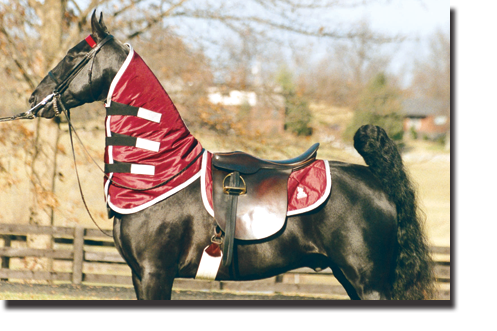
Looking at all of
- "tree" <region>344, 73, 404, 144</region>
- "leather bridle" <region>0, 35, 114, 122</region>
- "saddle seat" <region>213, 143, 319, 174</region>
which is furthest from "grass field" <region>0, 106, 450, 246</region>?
"saddle seat" <region>213, 143, 319, 174</region>

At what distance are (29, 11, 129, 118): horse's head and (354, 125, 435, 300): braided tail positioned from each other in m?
1.82

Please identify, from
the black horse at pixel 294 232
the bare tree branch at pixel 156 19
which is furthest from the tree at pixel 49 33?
the black horse at pixel 294 232

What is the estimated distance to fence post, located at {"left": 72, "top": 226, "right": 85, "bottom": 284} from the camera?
7.01 m

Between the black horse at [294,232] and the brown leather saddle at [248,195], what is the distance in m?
0.09

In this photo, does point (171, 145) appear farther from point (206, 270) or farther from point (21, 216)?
point (21, 216)

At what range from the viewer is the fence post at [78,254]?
7012mm

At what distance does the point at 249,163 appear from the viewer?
123 inches

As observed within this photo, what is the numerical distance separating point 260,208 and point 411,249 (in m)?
1.04

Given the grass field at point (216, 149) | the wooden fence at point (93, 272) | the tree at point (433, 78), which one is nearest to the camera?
the wooden fence at point (93, 272)

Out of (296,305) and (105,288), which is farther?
(105,288)

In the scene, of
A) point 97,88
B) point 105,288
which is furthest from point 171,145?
point 105,288

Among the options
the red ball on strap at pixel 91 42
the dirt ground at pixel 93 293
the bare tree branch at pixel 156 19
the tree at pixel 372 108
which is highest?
the bare tree branch at pixel 156 19

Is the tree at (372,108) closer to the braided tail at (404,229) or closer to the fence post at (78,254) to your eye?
the fence post at (78,254)

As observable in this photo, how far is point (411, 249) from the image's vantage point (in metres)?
3.07
